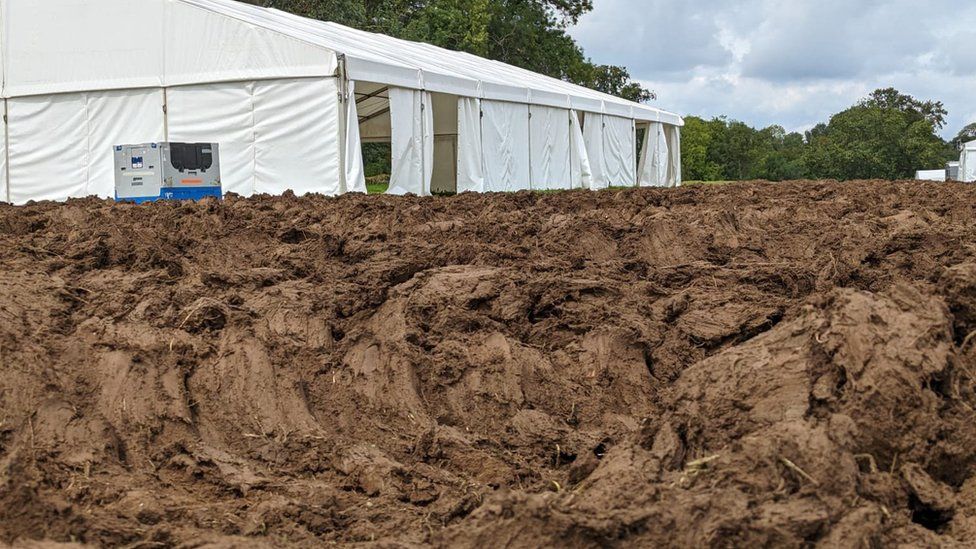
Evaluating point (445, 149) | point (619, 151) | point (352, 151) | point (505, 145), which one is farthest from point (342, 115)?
point (619, 151)

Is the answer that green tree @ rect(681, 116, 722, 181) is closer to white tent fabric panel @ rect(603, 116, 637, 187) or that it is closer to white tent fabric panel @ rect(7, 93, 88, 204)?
white tent fabric panel @ rect(603, 116, 637, 187)

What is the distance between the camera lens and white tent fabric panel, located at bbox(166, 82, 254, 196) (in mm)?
20672

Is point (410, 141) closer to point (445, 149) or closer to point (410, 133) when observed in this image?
point (410, 133)

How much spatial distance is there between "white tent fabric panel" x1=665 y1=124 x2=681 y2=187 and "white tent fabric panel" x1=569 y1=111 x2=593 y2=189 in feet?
29.7

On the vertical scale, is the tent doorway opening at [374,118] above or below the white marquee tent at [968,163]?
above

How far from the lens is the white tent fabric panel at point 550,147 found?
90.9 ft

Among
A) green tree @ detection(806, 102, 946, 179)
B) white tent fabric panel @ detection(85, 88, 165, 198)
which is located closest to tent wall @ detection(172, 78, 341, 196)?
white tent fabric panel @ detection(85, 88, 165, 198)

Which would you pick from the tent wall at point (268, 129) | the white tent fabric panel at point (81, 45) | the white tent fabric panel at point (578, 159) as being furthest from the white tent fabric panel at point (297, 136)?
the white tent fabric panel at point (578, 159)

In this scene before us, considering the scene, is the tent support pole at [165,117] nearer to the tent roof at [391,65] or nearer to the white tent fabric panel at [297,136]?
the tent roof at [391,65]

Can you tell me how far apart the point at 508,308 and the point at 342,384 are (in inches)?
48.1

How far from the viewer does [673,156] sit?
129ft

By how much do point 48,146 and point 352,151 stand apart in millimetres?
8205

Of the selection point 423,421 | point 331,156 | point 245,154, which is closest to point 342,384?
point 423,421

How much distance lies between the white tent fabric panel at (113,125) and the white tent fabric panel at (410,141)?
5.05 meters
